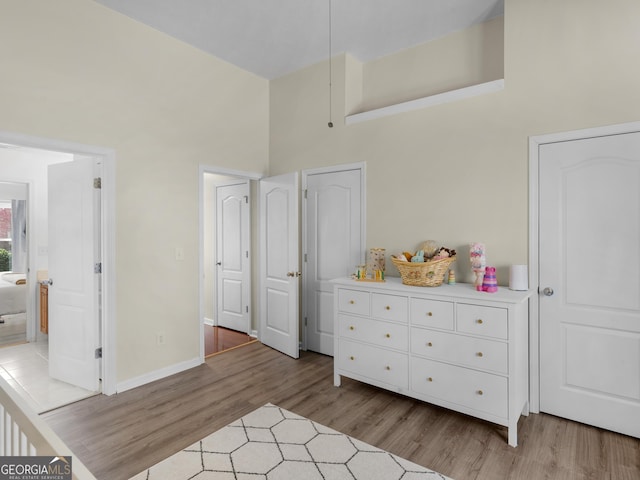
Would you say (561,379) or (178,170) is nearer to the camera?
(561,379)

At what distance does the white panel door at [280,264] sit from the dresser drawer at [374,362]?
0.85 metres

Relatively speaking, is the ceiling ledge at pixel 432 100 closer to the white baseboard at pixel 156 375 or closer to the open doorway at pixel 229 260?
the open doorway at pixel 229 260

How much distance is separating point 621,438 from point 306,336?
2747mm

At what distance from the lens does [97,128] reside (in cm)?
292

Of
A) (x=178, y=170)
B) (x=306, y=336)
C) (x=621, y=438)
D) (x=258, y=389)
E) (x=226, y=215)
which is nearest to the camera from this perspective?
(x=621, y=438)

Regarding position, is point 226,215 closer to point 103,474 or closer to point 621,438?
point 103,474

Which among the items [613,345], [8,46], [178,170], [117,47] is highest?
[117,47]

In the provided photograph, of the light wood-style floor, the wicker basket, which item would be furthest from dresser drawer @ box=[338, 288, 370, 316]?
the light wood-style floor

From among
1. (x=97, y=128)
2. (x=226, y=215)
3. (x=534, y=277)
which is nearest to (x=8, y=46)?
(x=97, y=128)

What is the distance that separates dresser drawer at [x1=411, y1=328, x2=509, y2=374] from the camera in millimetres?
2379

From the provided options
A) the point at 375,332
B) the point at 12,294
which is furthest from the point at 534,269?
the point at 12,294

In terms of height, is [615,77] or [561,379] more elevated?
Result: [615,77]

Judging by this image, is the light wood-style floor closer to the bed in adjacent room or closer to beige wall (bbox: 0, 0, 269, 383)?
beige wall (bbox: 0, 0, 269, 383)

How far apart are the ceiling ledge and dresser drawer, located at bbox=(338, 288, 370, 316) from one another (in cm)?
169
